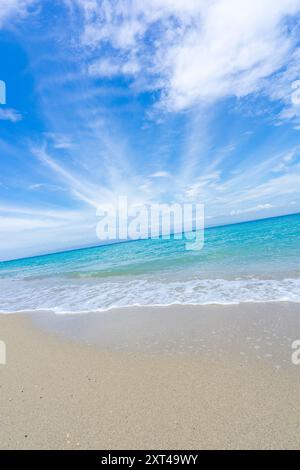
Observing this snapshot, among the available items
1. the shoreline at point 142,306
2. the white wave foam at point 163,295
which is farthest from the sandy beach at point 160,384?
the white wave foam at point 163,295

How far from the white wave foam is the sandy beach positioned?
38.1 inches

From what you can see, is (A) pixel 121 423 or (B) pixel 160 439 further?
(A) pixel 121 423

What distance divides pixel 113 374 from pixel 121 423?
115cm

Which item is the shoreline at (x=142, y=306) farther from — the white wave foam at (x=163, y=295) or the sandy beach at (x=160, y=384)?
the sandy beach at (x=160, y=384)

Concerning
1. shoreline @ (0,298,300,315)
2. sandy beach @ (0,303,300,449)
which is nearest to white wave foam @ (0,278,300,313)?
shoreline @ (0,298,300,315)

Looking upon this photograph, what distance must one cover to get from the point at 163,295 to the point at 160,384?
483 centimetres

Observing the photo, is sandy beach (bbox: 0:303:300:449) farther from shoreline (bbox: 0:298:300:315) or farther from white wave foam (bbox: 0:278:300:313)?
white wave foam (bbox: 0:278:300:313)

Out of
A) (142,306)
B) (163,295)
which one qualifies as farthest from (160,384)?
(163,295)

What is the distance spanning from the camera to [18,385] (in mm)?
4012

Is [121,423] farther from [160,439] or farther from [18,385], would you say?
[18,385]
